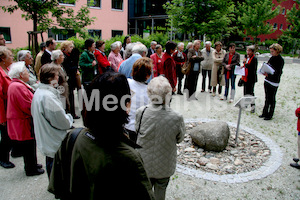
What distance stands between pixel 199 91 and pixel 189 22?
8.48 metres

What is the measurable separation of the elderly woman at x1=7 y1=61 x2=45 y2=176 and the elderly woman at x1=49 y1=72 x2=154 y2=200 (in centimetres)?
253

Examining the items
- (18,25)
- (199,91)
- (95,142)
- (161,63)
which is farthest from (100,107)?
(18,25)

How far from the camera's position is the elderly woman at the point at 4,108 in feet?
13.0

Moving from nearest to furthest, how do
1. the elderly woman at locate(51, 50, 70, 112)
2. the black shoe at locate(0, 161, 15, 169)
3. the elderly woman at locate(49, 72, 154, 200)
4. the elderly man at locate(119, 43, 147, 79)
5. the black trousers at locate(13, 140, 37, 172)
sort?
1. the elderly woman at locate(49, 72, 154, 200)
2. the black trousers at locate(13, 140, 37, 172)
3. the black shoe at locate(0, 161, 15, 169)
4. the elderly man at locate(119, 43, 147, 79)
5. the elderly woman at locate(51, 50, 70, 112)

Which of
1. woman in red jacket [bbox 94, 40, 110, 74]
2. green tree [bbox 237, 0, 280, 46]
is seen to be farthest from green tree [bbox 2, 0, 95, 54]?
green tree [bbox 237, 0, 280, 46]

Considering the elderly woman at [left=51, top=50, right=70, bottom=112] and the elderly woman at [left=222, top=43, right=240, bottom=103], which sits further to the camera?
the elderly woman at [left=222, top=43, right=240, bottom=103]

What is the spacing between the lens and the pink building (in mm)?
19500

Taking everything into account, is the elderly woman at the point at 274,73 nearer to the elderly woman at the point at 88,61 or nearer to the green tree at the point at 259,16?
the elderly woman at the point at 88,61

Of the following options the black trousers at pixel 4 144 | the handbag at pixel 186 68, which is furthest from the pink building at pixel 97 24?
the black trousers at pixel 4 144

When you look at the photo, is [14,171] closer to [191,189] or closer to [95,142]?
[191,189]

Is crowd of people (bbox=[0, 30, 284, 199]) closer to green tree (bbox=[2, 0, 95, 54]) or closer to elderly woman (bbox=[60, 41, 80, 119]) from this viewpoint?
elderly woman (bbox=[60, 41, 80, 119])

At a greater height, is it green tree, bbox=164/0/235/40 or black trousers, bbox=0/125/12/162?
green tree, bbox=164/0/235/40

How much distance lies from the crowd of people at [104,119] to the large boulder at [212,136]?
201 cm

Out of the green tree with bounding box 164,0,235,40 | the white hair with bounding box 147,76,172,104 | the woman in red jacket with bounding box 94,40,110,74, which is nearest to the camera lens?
the white hair with bounding box 147,76,172,104
